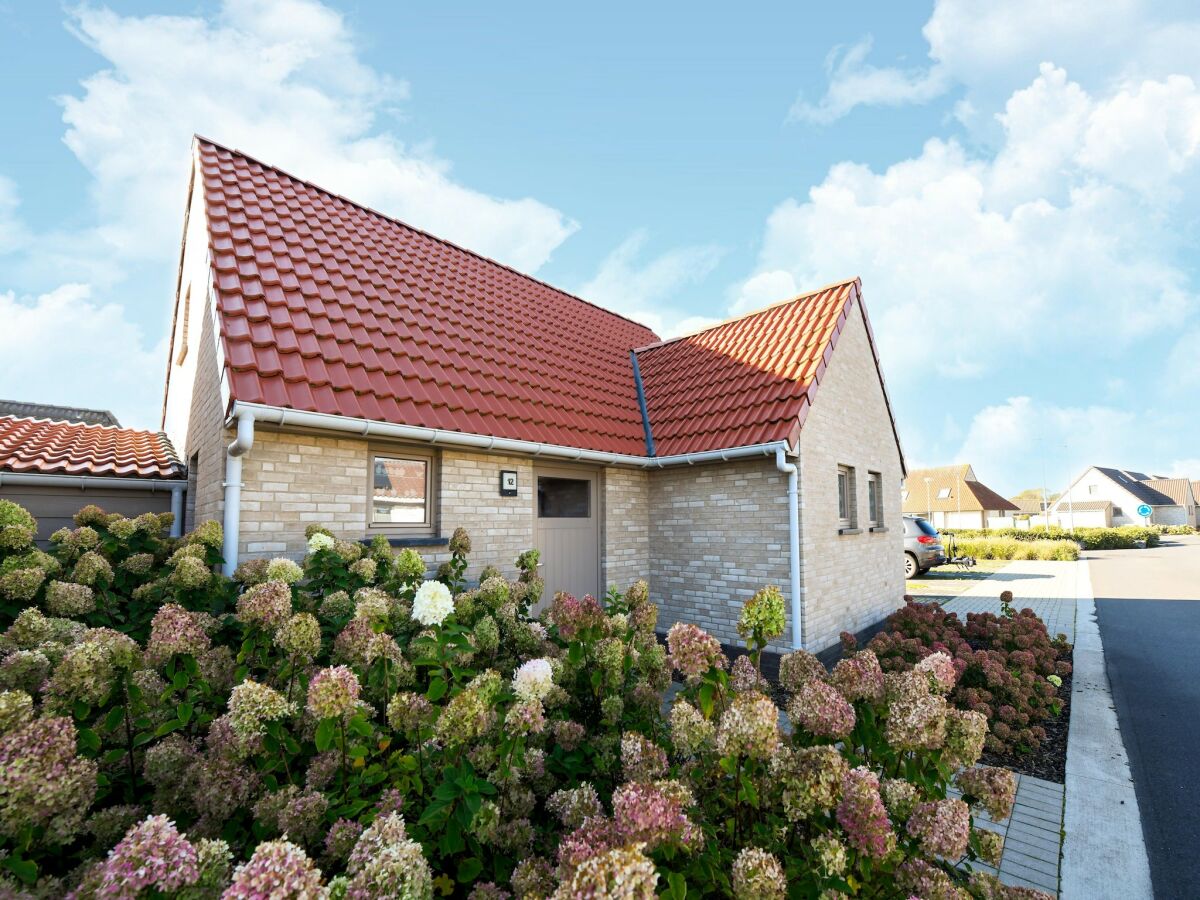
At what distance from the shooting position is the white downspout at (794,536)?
648cm

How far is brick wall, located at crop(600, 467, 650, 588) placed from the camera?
758 centimetres

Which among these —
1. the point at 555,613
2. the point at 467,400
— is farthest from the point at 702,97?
the point at 555,613

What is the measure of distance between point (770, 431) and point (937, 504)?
133ft

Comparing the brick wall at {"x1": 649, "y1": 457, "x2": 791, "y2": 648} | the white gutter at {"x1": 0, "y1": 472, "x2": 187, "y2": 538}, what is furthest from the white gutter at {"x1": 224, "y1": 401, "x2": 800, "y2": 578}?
the white gutter at {"x1": 0, "y1": 472, "x2": 187, "y2": 538}

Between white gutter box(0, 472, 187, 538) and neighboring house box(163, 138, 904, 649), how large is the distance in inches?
7.8

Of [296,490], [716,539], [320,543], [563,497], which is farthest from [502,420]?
[716,539]

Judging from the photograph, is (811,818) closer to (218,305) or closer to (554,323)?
(218,305)

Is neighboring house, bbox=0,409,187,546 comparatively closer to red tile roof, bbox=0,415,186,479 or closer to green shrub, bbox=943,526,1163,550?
red tile roof, bbox=0,415,186,479

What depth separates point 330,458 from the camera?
16.8 ft

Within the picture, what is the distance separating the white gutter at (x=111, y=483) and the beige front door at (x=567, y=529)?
3.88 metres

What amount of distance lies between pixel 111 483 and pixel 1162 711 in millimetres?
11775

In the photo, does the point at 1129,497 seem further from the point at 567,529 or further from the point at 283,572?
the point at 283,572

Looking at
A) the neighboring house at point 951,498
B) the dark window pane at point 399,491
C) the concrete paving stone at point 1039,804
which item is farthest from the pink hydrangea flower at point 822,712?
the neighboring house at point 951,498

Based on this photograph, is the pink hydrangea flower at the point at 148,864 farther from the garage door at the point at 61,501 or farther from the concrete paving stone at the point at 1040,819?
the garage door at the point at 61,501
